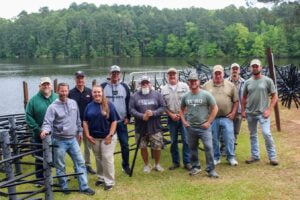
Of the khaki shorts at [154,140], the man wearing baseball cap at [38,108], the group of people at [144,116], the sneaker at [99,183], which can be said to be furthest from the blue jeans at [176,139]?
the man wearing baseball cap at [38,108]

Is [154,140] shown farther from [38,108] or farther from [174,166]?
[38,108]

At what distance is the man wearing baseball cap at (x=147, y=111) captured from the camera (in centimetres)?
652

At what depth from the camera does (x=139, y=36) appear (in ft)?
→ 360

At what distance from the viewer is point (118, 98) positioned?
22.1ft

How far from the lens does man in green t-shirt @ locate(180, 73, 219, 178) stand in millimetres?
6271

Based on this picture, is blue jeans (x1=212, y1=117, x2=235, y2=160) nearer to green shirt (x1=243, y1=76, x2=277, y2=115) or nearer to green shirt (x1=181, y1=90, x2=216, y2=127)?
green shirt (x1=243, y1=76, x2=277, y2=115)

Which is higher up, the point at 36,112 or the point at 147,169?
the point at 36,112

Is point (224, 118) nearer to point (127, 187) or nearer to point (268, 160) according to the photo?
point (268, 160)

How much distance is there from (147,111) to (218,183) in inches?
58.5

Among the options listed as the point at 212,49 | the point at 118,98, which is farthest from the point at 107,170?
the point at 212,49

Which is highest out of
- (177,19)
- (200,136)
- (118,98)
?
(177,19)

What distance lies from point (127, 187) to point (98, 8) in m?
148

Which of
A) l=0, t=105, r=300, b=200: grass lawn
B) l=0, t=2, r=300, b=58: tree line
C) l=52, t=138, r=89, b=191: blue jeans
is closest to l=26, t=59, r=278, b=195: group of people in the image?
l=52, t=138, r=89, b=191: blue jeans

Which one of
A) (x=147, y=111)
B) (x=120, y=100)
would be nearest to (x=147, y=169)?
(x=147, y=111)
